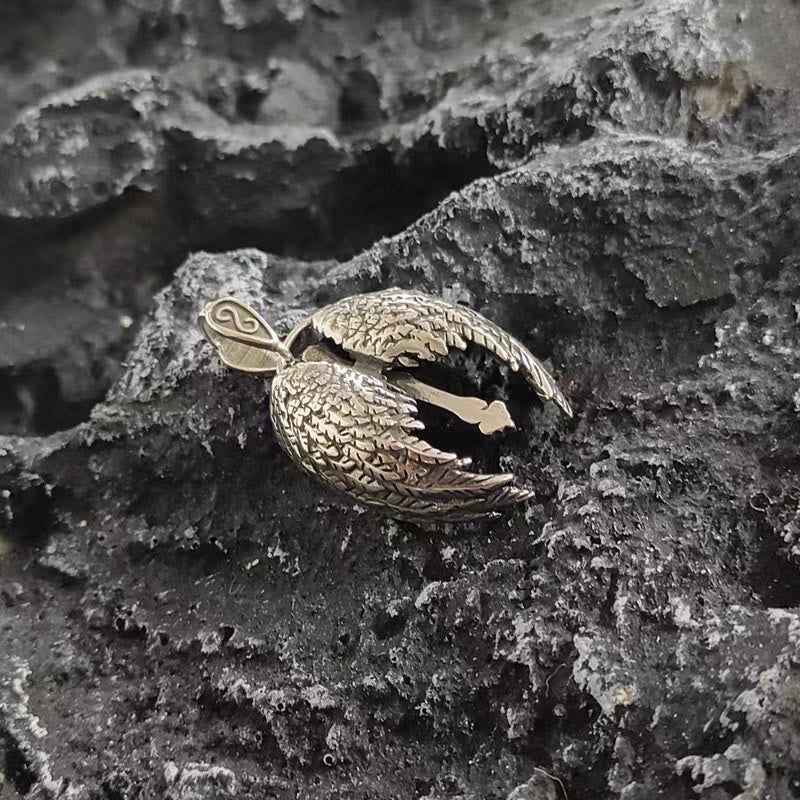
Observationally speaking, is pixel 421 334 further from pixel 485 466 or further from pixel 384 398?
pixel 485 466

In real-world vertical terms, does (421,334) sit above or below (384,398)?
above

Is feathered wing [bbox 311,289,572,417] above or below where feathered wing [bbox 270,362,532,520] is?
above

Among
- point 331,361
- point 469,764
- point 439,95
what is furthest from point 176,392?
point 439,95

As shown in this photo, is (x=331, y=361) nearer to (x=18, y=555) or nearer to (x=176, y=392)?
(x=176, y=392)

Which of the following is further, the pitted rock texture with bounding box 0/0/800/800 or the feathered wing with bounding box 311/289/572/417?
the feathered wing with bounding box 311/289/572/417

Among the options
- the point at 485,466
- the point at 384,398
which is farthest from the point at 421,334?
the point at 485,466
